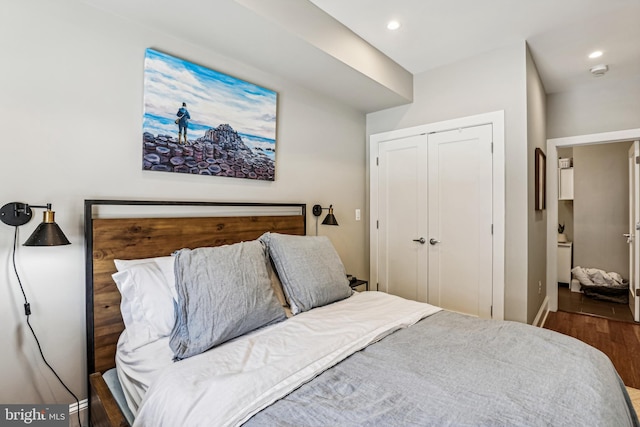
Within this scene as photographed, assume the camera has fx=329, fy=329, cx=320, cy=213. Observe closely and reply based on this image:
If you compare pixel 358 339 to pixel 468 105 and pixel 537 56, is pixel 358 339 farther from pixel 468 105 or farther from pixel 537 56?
pixel 537 56

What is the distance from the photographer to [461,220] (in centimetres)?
303

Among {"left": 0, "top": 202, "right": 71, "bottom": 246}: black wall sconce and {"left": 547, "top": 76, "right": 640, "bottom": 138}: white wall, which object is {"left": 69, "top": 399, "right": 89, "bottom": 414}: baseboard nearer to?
{"left": 0, "top": 202, "right": 71, "bottom": 246}: black wall sconce

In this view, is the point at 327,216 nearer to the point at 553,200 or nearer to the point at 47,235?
the point at 47,235

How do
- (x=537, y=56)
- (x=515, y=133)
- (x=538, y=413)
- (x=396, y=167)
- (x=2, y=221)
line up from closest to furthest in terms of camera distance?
(x=538, y=413), (x=2, y=221), (x=515, y=133), (x=537, y=56), (x=396, y=167)

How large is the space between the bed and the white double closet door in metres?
1.18

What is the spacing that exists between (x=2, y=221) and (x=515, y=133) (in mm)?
3360

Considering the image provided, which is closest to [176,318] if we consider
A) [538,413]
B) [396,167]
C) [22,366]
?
[22,366]

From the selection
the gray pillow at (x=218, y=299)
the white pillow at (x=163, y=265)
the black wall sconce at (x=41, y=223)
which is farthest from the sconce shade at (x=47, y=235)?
the gray pillow at (x=218, y=299)

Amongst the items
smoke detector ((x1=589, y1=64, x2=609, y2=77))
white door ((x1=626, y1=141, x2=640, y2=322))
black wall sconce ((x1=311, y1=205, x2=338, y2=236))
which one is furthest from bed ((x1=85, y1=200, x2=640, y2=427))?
white door ((x1=626, y1=141, x2=640, y2=322))

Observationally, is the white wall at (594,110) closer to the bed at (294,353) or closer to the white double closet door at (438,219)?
the white double closet door at (438,219)

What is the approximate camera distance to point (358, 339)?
1.51 metres

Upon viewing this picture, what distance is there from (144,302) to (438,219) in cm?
256

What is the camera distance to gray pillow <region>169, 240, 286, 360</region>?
57.6 inches

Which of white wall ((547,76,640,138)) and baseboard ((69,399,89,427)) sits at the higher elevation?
white wall ((547,76,640,138))
